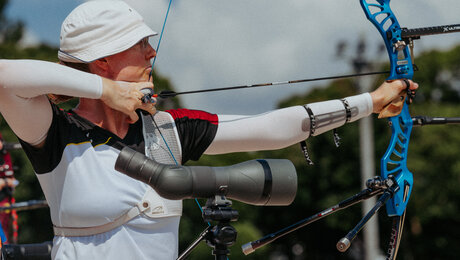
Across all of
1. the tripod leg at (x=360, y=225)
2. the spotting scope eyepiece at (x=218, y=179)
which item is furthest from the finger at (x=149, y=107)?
the tripod leg at (x=360, y=225)

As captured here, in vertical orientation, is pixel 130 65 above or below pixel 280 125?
above

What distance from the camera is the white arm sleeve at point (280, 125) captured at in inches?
94.6

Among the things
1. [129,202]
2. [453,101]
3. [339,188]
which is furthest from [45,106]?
[453,101]

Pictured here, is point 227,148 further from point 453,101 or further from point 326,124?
point 453,101

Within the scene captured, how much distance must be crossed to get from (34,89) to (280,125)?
0.88 meters

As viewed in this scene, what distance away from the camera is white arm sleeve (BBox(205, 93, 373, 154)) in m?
2.40

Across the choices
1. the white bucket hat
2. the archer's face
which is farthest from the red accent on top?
the white bucket hat

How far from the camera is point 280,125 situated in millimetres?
2438

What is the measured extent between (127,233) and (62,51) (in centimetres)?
66

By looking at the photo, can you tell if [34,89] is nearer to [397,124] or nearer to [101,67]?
[101,67]

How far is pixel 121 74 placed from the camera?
7.39ft

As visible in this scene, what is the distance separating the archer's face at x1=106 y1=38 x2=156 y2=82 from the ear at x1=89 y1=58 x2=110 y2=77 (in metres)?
0.02

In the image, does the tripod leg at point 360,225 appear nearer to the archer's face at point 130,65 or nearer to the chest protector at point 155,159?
the chest protector at point 155,159

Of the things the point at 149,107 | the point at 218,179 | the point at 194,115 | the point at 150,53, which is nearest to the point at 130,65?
the point at 150,53
